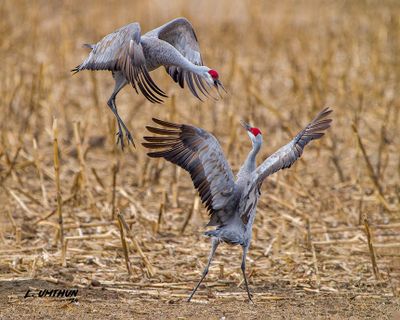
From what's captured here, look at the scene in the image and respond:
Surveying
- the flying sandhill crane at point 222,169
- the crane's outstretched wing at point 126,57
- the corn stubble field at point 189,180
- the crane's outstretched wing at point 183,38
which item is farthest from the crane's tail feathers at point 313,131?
the crane's outstretched wing at point 183,38

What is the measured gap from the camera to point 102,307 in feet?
19.3

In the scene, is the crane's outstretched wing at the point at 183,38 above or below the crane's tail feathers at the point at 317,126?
above

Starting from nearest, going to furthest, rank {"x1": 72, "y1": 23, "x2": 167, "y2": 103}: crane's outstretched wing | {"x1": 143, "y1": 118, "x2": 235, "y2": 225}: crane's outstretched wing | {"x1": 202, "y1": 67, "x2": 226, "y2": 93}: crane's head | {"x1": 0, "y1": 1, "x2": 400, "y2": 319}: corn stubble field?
{"x1": 143, "y1": 118, "x2": 235, "y2": 225}: crane's outstretched wing, {"x1": 72, "y1": 23, "x2": 167, "y2": 103}: crane's outstretched wing, {"x1": 202, "y1": 67, "x2": 226, "y2": 93}: crane's head, {"x1": 0, "y1": 1, "x2": 400, "y2": 319}: corn stubble field

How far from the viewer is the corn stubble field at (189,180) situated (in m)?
6.43

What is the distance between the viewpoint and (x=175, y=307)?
233 inches

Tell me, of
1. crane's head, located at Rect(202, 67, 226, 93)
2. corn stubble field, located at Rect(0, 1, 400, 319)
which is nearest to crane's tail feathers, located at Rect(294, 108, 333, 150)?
crane's head, located at Rect(202, 67, 226, 93)

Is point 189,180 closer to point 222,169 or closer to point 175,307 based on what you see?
point 222,169

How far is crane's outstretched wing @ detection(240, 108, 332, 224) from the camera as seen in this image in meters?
5.94

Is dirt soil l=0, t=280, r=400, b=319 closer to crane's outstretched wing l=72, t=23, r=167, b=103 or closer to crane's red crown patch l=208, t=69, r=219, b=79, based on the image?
crane's outstretched wing l=72, t=23, r=167, b=103

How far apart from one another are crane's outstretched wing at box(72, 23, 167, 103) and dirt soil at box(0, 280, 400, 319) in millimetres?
1379

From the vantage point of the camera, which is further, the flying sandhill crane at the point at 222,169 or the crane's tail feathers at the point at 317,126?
the crane's tail feathers at the point at 317,126

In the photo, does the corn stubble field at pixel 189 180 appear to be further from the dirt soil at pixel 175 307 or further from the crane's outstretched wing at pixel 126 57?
the crane's outstretched wing at pixel 126 57

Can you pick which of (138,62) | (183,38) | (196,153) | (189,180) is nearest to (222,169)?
(196,153)

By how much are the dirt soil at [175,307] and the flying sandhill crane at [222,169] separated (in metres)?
0.22
